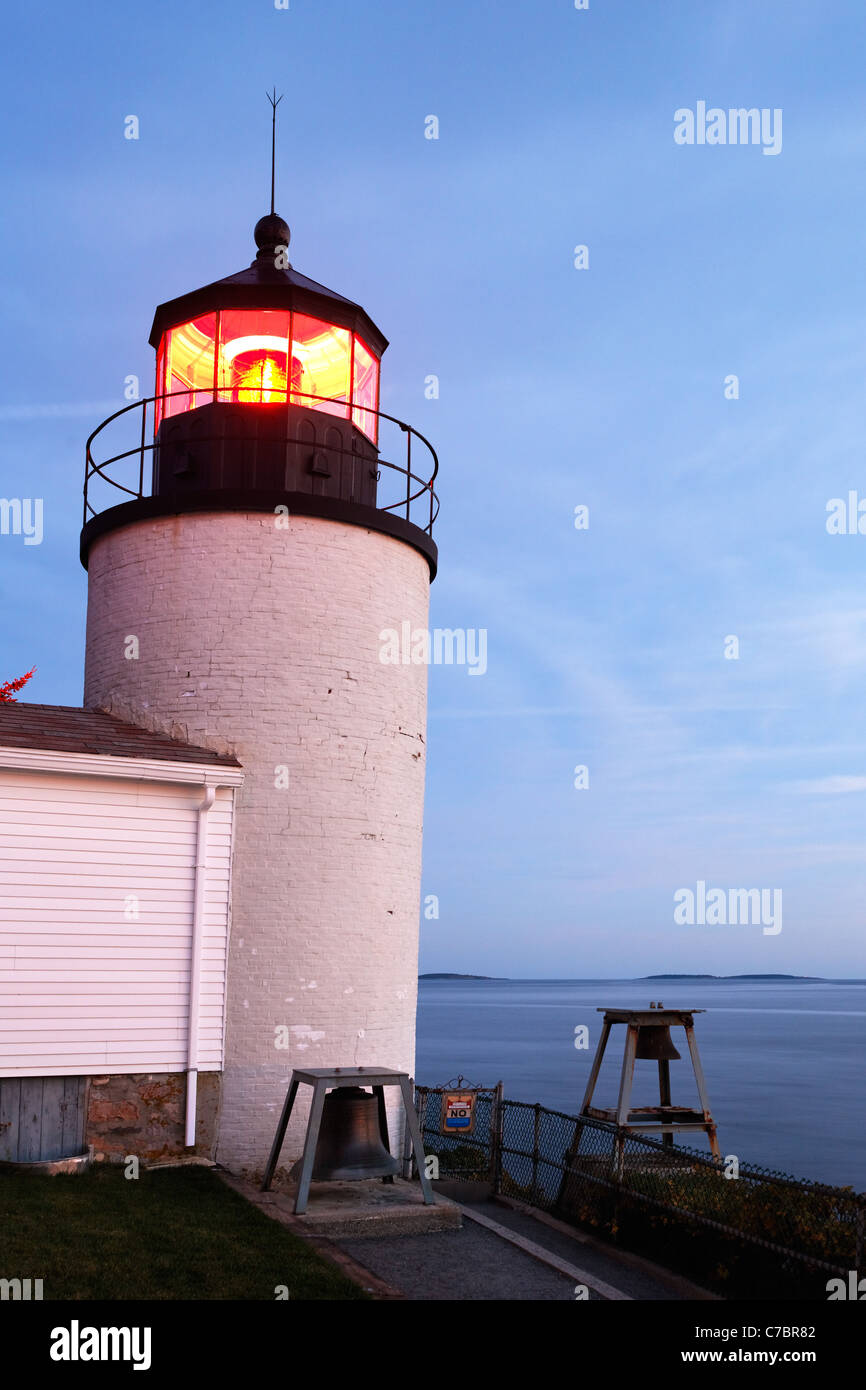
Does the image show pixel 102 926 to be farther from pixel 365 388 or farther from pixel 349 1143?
pixel 365 388

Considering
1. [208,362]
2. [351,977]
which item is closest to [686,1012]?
[351,977]

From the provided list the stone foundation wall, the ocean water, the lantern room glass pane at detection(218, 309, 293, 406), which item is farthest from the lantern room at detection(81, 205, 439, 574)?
the ocean water

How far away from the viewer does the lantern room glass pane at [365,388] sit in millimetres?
13594

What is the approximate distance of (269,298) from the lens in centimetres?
1302

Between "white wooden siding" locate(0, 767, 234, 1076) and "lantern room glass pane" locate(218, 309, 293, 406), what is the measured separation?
486 cm

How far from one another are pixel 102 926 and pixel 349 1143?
3.18 m

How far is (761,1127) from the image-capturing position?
118 feet

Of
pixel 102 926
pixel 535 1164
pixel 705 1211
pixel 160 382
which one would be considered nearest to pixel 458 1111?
pixel 535 1164

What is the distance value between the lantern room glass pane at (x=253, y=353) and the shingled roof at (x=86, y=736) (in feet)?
13.4

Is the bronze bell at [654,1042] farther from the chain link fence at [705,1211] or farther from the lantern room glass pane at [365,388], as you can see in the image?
the lantern room glass pane at [365,388]

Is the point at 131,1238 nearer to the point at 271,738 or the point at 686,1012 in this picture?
the point at 271,738

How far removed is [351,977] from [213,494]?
5527mm

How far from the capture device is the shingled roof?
10758 millimetres

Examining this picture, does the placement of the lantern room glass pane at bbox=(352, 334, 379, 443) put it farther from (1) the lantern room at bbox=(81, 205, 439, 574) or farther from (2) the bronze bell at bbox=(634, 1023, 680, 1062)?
(2) the bronze bell at bbox=(634, 1023, 680, 1062)
